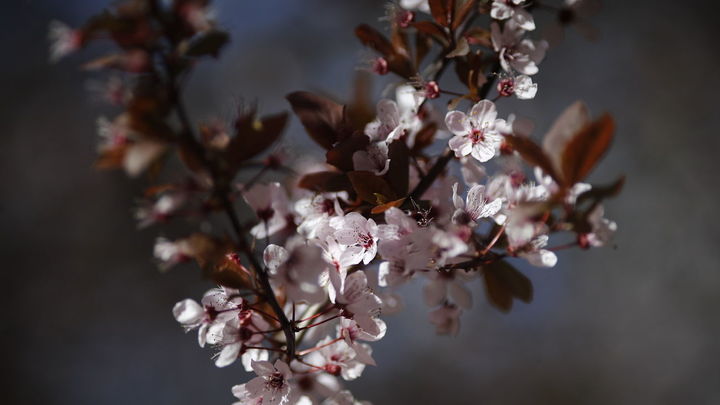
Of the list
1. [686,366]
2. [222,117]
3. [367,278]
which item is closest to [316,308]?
[367,278]

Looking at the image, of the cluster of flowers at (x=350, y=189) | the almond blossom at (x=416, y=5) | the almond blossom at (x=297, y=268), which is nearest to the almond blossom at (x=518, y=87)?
the cluster of flowers at (x=350, y=189)

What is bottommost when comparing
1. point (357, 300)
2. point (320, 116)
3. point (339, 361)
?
point (339, 361)

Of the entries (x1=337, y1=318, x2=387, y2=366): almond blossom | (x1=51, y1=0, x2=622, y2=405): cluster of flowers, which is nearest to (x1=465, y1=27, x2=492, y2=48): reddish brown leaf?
(x1=51, y1=0, x2=622, y2=405): cluster of flowers

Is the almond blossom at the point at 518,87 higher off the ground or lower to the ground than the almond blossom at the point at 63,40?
lower

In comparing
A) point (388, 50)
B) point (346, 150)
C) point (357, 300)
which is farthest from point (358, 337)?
point (388, 50)

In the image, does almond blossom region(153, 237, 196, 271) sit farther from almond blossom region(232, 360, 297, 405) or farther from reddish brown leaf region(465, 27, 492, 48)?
reddish brown leaf region(465, 27, 492, 48)

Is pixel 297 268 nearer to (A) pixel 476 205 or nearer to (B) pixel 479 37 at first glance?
(A) pixel 476 205

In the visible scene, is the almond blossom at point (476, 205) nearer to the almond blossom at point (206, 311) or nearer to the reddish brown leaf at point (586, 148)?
the reddish brown leaf at point (586, 148)
